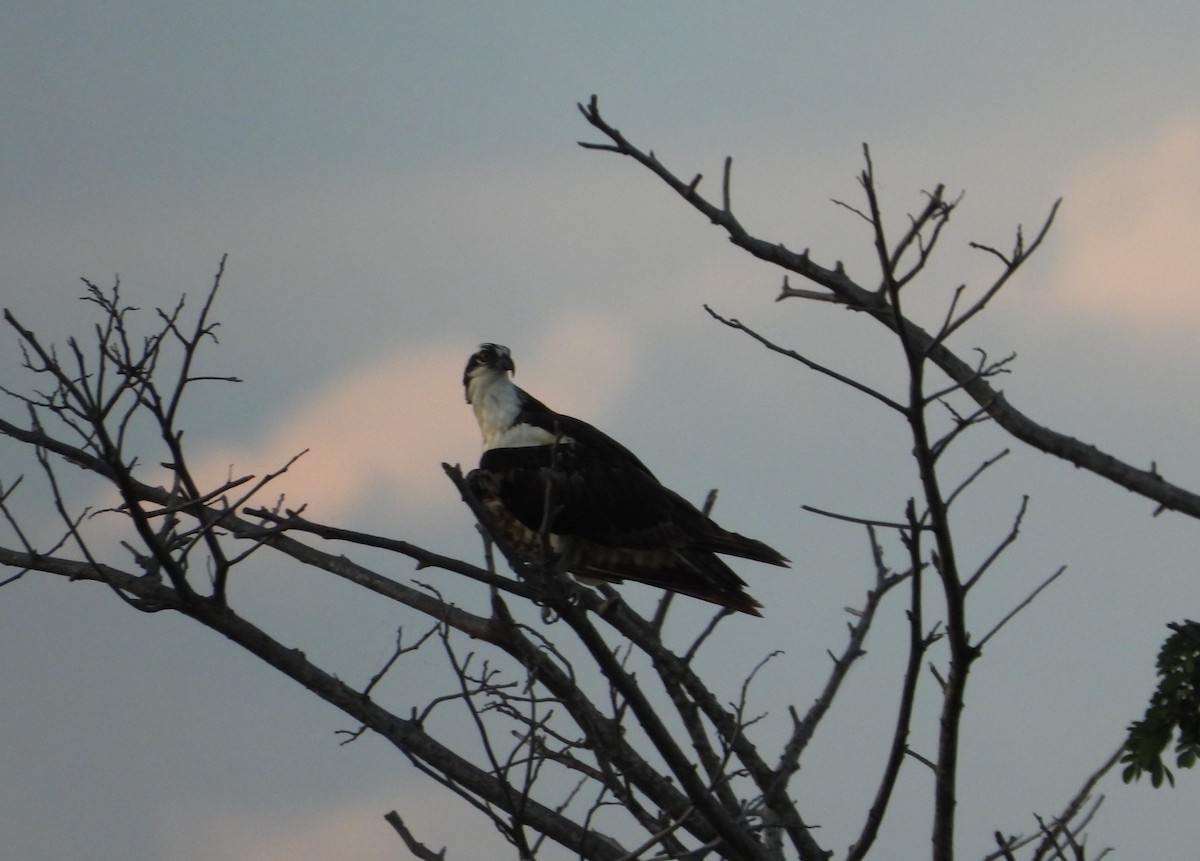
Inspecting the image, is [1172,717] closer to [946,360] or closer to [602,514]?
[946,360]

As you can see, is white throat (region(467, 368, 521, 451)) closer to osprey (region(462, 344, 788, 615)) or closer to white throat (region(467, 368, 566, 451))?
white throat (region(467, 368, 566, 451))

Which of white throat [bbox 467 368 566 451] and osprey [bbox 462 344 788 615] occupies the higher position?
white throat [bbox 467 368 566 451]

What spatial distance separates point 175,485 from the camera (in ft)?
17.7

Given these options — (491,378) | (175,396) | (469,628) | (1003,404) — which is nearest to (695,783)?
(469,628)

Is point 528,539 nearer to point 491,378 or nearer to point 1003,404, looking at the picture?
point 491,378

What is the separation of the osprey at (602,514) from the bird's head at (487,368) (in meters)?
0.71

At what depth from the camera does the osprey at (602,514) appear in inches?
309

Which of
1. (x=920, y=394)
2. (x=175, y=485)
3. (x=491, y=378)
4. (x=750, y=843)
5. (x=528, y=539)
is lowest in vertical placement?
(x=750, y=843)

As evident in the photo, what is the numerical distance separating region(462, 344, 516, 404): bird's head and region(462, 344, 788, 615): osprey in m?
0.71

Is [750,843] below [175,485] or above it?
below

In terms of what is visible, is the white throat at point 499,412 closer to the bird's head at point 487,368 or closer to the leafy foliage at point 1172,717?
the bird's head at point 487,368

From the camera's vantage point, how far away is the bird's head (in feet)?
30.3

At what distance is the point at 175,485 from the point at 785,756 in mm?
2594

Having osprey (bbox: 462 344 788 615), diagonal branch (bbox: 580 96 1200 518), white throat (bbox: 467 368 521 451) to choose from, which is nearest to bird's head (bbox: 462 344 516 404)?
white throat (bbox: 467 368 521 451)
